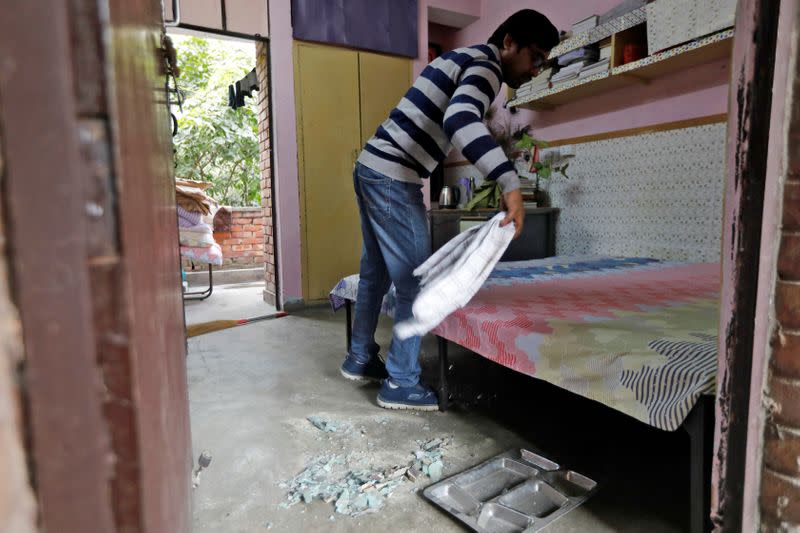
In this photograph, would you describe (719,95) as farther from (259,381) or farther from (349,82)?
(259,381)

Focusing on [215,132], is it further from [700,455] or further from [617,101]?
[700,455]

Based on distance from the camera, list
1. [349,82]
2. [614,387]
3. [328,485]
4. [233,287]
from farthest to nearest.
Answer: [233,287] < [349,82] < [328,485] < [614,387]

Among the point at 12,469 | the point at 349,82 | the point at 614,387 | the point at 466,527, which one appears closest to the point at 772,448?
the point at 614,387

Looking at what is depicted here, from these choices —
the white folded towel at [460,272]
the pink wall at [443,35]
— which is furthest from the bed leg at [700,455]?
the pink wall at [443,35]

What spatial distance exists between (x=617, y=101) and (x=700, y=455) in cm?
298

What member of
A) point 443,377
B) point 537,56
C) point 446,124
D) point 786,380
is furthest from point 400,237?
point 786,380

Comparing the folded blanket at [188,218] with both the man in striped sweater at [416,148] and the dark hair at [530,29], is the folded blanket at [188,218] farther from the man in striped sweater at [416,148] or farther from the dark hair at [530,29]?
the dark hair at [530,29]

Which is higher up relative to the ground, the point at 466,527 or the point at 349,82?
the point at 349,82

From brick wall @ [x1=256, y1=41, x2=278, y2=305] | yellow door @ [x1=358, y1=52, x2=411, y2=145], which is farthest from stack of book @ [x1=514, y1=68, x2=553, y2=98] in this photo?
brick wall @ [x1=256, y1=41, x2=278, y2=305]

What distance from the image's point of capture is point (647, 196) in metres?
3.19

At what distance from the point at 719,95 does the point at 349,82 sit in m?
2.66

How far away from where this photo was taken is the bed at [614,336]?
3.34ft

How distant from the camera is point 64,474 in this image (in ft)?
0.68

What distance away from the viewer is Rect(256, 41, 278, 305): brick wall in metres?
3.87
